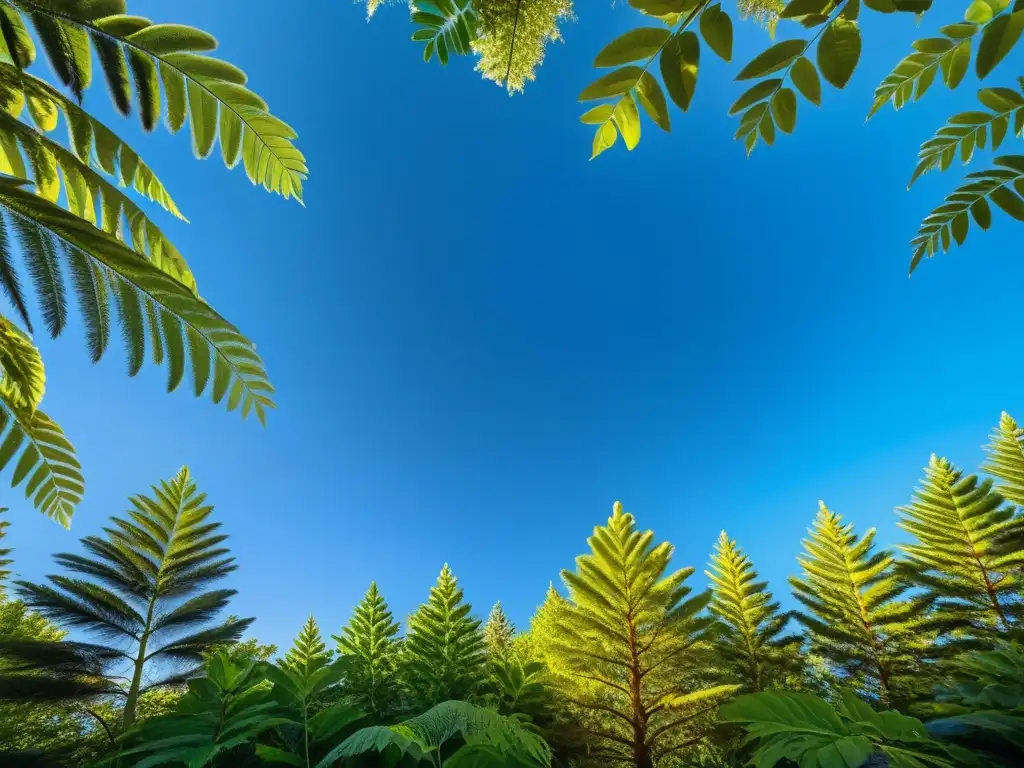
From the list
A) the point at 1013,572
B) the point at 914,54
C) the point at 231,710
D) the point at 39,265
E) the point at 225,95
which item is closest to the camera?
the point at 914,54

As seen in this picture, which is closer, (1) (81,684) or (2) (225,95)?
(2) (225,95)

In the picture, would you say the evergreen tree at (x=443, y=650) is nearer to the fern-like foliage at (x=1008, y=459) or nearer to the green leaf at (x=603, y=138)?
the green leaf at (x=603, y=138)

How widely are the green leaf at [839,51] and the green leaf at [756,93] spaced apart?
64 millimetres

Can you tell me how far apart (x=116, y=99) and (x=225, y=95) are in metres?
0.27

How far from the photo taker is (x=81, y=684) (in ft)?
19.9

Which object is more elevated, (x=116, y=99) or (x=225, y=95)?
(x=225, y=95)

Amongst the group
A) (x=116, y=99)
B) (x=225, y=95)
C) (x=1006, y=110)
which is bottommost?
(x=1006, y=110)

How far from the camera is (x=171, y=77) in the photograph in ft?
4.14

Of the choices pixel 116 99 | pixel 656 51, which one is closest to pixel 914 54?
pixel 656 51

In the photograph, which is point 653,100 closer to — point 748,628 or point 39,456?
point 39,456

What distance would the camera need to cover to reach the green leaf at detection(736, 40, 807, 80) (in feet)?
1.70

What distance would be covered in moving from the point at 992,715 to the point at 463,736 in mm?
1671

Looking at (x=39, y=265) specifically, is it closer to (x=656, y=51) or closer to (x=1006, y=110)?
(x=656, y=51)

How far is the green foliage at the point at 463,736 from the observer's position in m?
1.59
